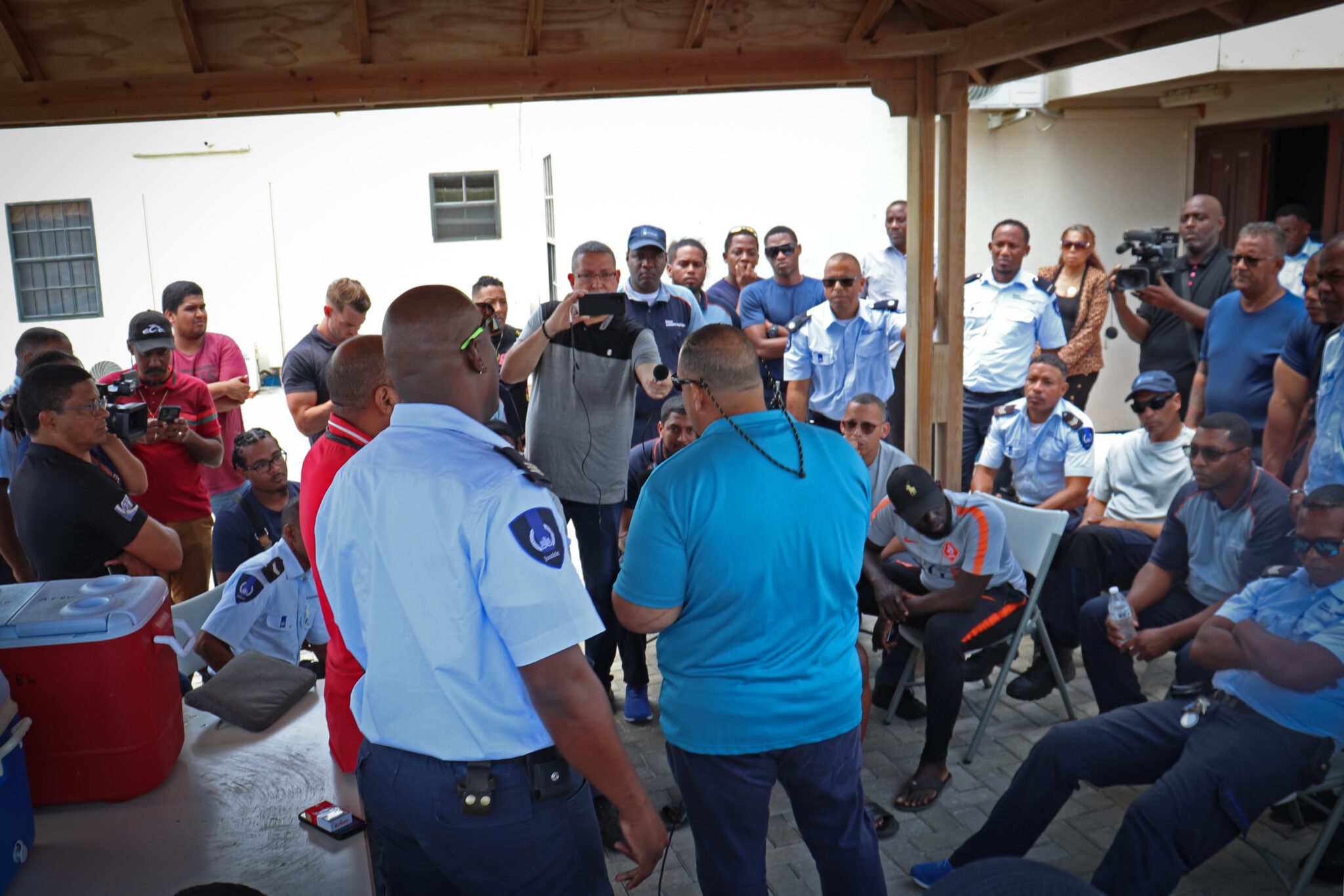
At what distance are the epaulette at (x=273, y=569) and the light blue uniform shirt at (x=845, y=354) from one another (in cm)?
326

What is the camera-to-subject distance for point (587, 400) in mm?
4375

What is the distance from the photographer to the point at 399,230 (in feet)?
47.8

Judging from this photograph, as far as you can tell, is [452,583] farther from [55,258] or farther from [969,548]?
[55,258]

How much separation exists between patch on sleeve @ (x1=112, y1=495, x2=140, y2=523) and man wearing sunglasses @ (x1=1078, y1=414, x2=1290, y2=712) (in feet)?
11.8

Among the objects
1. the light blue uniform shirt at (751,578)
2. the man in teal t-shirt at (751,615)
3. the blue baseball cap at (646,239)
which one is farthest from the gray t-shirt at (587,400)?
the light blue uniform shirt at (751,578)

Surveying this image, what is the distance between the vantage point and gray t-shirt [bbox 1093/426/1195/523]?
4957 mm

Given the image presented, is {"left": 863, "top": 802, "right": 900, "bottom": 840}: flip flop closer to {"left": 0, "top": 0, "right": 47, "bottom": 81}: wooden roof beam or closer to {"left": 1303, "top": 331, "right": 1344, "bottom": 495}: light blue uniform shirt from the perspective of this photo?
{"left": 1303, "top": 331, "right": 1344, "bottom": 495}: light blue uniform shirt

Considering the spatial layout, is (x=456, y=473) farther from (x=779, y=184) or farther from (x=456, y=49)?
(x=779, y=184)

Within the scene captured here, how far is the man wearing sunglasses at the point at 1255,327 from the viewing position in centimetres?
491

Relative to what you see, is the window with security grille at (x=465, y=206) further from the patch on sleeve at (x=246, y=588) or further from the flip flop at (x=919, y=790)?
the flip flop at (x=919, y=790)

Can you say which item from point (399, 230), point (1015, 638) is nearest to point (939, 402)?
point (1015, 638)

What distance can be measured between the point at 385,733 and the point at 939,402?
4014 millimetres

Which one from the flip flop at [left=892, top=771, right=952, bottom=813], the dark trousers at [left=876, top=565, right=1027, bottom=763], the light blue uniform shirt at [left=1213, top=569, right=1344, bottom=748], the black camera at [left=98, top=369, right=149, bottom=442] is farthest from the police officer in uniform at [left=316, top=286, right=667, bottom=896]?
the black camera at [left=98, top=369, right=149, bottom=442]

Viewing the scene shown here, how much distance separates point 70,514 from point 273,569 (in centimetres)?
77
